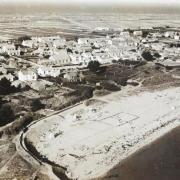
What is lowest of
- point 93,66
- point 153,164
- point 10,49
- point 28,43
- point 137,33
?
point 137,33

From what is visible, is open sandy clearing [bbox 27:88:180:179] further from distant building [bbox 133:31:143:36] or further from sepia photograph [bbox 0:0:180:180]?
distant building [bbox 133:31:143:36]

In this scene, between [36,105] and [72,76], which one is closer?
[36,105]

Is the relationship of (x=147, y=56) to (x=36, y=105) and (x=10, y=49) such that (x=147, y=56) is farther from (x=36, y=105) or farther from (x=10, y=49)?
(x=36, y=105)

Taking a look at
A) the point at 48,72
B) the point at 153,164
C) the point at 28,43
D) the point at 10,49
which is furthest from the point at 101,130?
the point at 28,43

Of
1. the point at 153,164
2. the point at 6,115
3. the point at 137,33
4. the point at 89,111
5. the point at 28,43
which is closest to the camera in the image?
the point at 153,164

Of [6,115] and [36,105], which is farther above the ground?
[6,115]

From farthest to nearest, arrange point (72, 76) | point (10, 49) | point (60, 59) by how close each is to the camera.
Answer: point (10, 49) < point (60, 59) < point (72, 76)

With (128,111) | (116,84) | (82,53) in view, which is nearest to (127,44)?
(82,53)
